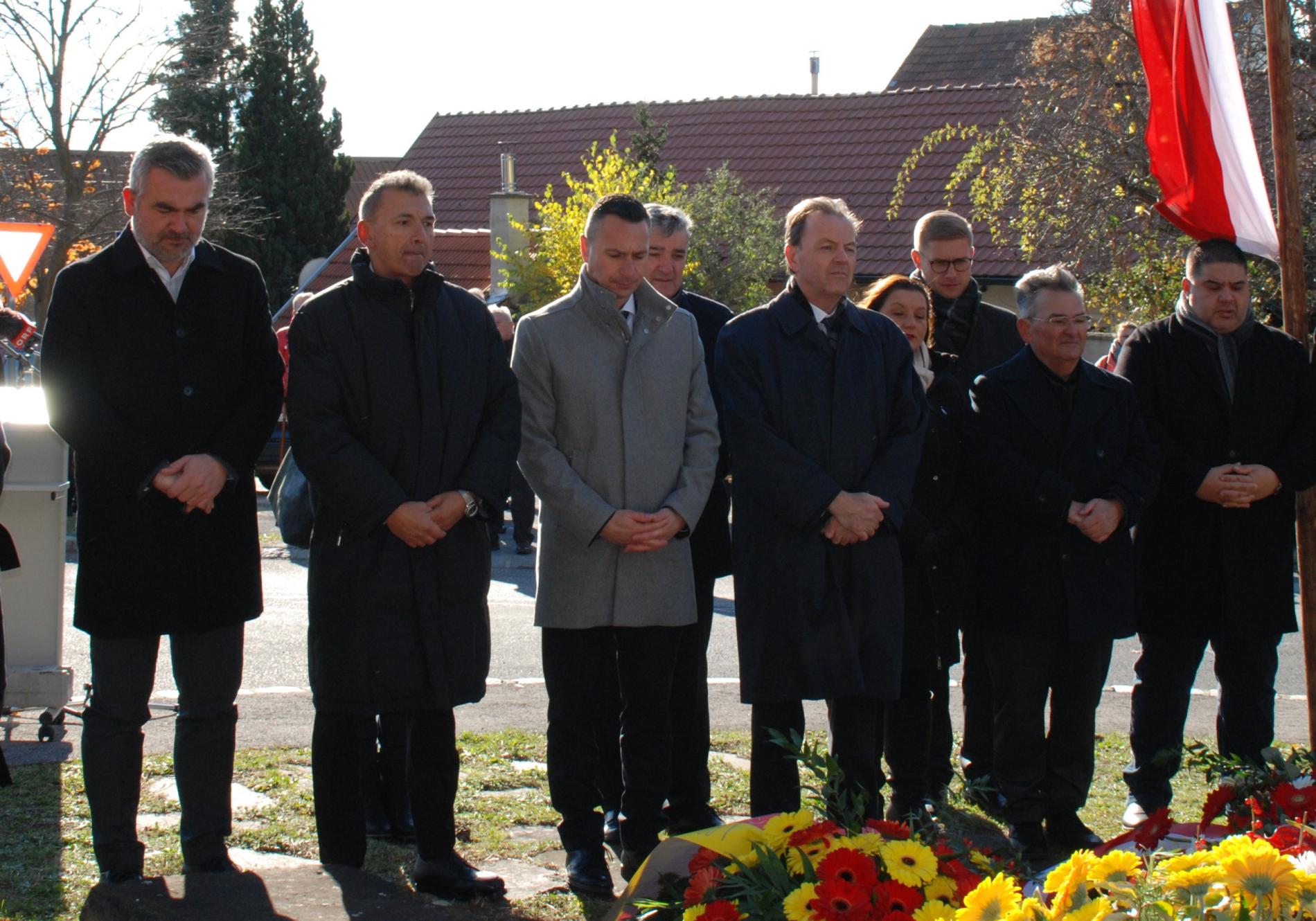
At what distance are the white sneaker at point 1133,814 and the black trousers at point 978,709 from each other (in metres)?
0.61

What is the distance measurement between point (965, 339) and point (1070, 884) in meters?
3.97

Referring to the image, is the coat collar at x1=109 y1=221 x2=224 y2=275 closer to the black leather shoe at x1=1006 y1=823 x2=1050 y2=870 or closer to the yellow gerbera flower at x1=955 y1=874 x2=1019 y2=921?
the yellow gerbera flower at x1=955 y1=874 x2=1019 y2=921

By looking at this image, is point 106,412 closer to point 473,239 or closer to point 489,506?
point 489,506

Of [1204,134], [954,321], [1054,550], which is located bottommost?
[1054,550]

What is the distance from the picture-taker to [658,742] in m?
4.88

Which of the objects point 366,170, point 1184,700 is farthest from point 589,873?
point 366,170

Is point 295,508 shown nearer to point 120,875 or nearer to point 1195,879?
point 120,875

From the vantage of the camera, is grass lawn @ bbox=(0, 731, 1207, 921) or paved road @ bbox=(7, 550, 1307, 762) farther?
paved road @ bbox=(7, 550, 1307, 762)

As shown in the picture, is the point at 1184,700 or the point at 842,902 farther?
the point at 1184,700

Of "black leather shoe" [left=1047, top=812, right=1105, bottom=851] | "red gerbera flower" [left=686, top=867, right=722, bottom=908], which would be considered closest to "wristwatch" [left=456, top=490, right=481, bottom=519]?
"red gerbera flower" [left=686, top=867, right=722, bottom=908]

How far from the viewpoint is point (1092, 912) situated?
2301mm

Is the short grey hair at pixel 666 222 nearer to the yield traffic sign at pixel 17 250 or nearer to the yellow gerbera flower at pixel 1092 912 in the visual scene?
the yellow gerbera flower at pixel 1092 912

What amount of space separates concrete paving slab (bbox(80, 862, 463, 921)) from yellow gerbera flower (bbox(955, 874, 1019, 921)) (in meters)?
1.80

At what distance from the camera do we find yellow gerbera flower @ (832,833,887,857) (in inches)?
113
